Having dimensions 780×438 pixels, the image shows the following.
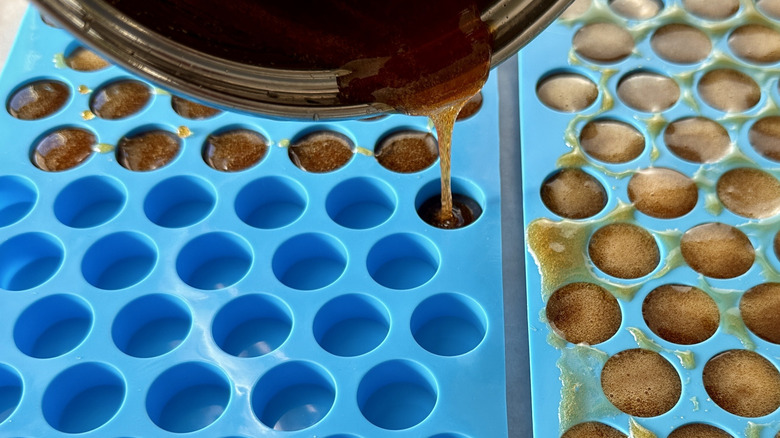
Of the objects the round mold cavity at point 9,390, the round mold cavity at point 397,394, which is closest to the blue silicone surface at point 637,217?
the round mold cavity at point 397,394

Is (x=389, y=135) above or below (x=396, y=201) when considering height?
above

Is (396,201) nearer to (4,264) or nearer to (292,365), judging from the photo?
(292,365)

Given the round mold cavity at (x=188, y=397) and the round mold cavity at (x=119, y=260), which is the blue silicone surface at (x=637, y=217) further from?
the round mold cavity at (x=119, y=260)

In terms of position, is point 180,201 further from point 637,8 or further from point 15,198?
point 637,8

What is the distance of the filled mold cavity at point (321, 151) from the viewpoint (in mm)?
1232

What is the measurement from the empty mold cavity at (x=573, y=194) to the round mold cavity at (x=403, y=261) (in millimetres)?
212

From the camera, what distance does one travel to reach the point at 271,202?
4.10ft

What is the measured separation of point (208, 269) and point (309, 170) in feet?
0.78

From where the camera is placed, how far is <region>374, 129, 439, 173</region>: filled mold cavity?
48.1 inches

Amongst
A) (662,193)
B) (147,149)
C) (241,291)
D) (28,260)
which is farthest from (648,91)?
(28,260)

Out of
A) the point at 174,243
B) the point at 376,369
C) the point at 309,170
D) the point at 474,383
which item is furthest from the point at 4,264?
the point at 474,383

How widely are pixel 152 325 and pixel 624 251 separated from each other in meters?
0.75

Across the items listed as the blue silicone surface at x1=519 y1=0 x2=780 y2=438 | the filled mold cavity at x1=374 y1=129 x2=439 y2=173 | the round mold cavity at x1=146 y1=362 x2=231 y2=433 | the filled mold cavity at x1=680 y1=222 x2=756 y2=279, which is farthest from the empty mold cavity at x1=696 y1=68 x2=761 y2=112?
the round mold cavity at x1=146 y1=362 x2=231 y2=433

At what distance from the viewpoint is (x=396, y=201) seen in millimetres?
1174
